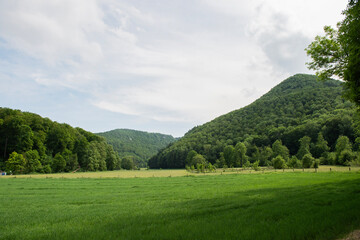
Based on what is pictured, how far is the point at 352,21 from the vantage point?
12828 millimetres

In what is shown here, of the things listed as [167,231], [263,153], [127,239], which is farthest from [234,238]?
[263,153]

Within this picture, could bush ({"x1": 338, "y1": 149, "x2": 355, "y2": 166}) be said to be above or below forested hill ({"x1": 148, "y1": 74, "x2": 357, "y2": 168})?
below

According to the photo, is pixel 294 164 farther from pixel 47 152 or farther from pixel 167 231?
pixel 47 152

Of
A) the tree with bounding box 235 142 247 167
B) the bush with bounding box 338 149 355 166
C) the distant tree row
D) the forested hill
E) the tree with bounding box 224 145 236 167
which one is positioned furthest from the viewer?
the tree with bounding box 224 145 236 167

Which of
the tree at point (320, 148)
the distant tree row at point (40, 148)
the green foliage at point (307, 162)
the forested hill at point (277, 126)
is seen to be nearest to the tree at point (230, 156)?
the forested hill at point (277, 126)

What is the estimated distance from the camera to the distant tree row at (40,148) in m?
73.1

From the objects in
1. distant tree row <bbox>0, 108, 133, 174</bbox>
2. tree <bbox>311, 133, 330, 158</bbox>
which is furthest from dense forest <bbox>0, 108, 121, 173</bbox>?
tree <bbox>311, 133, 330, 158</bbox>

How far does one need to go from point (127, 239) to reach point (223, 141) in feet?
417

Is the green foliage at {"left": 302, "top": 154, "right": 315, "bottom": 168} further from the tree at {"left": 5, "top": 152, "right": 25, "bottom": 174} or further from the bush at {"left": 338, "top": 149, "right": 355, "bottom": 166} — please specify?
the tree at {"left": 5, "top": 152, "right": 25, "bottom": 174}

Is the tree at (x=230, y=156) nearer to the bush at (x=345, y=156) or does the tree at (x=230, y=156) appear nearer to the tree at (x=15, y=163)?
the bush at (x=345, y=156)

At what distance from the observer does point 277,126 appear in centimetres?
12312

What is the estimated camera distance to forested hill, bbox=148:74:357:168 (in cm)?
9933

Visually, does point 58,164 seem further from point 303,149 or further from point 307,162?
point 303,149

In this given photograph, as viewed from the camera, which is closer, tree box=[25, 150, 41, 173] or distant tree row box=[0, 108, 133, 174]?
tree box=[25, 150, 41, 173]
